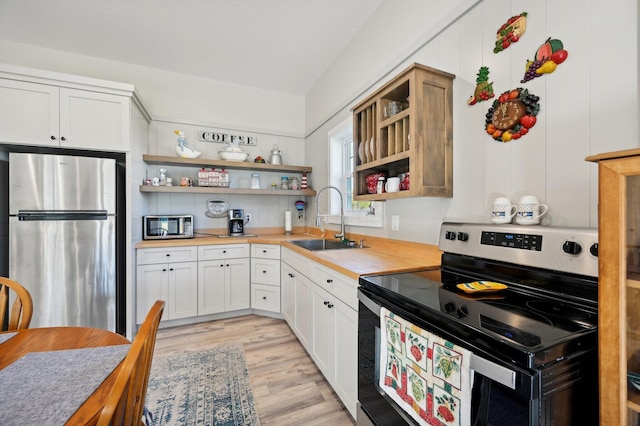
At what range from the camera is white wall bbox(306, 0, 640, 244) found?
0.96m

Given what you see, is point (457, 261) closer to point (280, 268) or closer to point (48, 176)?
point (280, 268)

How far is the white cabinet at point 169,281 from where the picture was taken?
263 centimetres

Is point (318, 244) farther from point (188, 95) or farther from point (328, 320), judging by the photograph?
point (188, 95)

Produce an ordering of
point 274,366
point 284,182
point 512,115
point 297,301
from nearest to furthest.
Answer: point 512,115, point 274,366, point 297,301, point 284,182

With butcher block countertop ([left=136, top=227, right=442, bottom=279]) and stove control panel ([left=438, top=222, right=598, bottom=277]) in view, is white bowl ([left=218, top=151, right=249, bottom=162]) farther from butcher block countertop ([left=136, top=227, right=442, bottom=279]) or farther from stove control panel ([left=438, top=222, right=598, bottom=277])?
stove control panel ([left=438, top=222, right=598, bottom=277])

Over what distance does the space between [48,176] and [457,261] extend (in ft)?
10.1

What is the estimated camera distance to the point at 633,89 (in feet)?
3.03

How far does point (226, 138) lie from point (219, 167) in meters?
0.43

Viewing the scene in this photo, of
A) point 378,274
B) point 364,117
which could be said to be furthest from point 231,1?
point 378,274

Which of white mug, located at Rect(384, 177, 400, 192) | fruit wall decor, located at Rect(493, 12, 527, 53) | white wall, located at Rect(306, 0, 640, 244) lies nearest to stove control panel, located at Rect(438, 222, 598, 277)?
white wall, located at Rect(306, 0, 640, 244)

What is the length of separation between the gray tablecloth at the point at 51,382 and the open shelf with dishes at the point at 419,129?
149cm

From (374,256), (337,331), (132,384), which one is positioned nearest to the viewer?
(132,384)

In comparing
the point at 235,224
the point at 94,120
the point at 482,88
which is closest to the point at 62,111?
the point at 94,120

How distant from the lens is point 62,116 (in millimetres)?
2291
